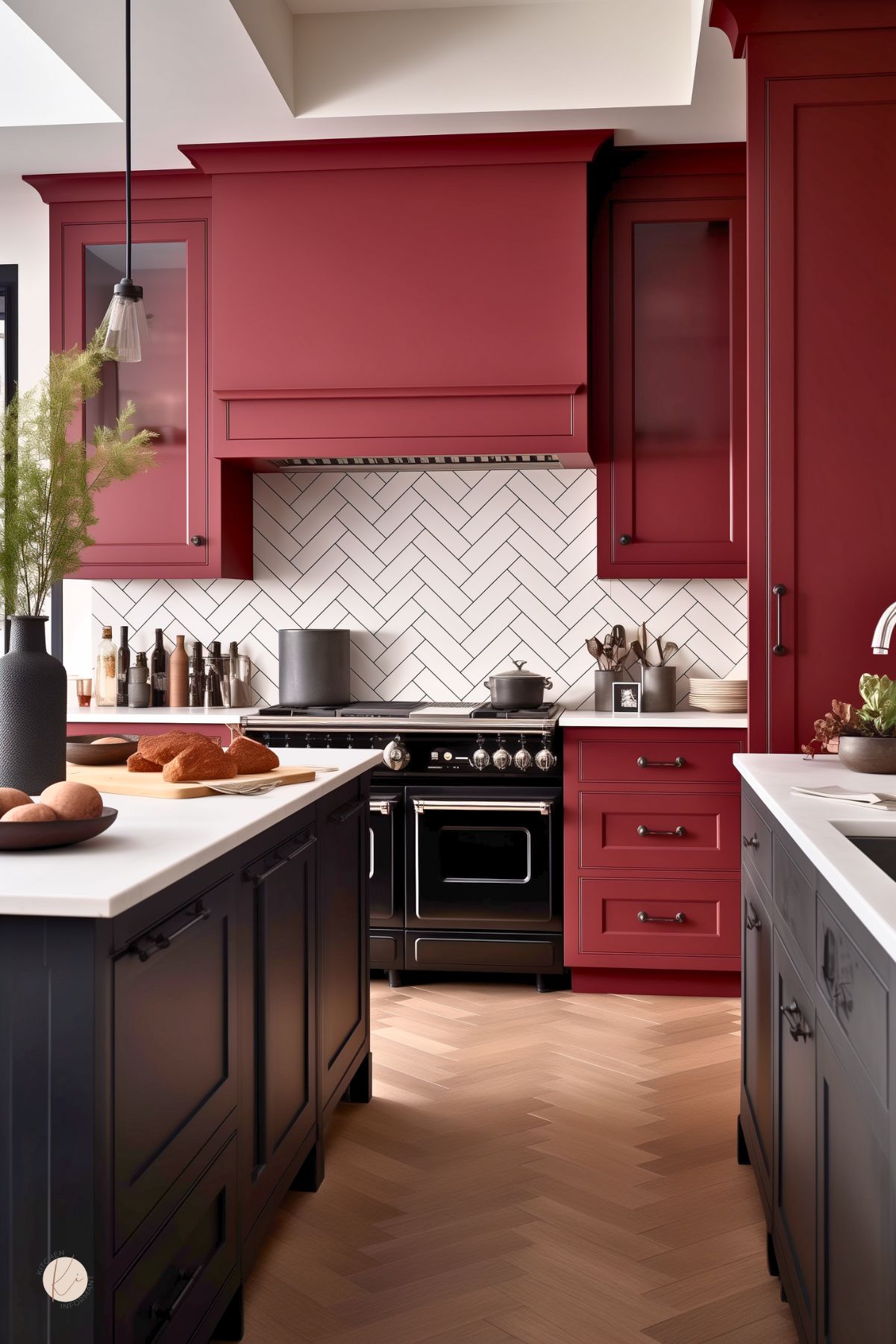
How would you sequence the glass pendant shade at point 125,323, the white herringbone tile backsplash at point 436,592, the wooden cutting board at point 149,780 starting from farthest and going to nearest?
the white herringbone tile backsplash at point 436,592
the glass pendant shade at point 125,323
the wooden cutting board at point 149,780

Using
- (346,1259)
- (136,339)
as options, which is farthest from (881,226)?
(346,1259)

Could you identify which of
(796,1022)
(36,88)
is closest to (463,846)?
(796,1022)

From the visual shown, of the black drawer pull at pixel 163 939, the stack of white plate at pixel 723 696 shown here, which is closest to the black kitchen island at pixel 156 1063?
the black drawer pull at pixel 163 939

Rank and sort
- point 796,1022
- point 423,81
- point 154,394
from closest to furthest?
point 796,1022 → point 423,81 → point 154,394

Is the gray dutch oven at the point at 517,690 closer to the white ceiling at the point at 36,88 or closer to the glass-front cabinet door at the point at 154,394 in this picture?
the glass-front cabinet door at the point at 154,394

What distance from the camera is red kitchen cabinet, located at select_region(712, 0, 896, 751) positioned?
2807 millimetres

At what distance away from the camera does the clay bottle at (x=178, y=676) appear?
4.19 metres

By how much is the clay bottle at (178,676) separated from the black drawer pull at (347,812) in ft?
5.35

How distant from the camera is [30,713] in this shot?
1862 millimetres

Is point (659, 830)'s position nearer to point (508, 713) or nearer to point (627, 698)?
point (627, 698)

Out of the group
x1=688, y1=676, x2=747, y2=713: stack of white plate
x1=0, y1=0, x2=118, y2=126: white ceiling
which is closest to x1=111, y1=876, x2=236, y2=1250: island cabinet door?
x1=688, y1=676, x2=747, y2=713: stack of white plate

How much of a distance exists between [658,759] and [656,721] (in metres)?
0.13

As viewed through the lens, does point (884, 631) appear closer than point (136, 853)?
No

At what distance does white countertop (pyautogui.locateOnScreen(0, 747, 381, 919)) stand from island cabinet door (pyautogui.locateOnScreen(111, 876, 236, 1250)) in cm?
9
